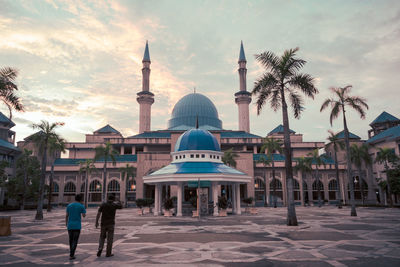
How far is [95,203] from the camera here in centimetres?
6162

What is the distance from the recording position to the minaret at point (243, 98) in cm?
7788

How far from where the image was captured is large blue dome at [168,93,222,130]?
81.2 meters

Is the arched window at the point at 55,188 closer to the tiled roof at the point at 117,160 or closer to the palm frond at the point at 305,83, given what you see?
the tiled roof at the point at 117,160

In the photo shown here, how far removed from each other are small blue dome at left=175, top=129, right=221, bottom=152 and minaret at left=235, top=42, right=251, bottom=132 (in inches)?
1772

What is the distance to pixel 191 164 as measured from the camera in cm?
3256

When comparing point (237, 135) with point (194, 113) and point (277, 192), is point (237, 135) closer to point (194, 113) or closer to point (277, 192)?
point (194, 113)

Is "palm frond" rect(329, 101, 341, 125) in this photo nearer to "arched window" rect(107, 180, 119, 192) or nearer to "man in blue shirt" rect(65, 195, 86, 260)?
"man in blue shirt" rect(65, 195, 86, 260)

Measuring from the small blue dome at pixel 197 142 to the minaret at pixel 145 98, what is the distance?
43.5m

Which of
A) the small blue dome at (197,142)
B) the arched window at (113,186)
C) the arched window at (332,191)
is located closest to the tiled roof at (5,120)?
the arched window at (113,186)

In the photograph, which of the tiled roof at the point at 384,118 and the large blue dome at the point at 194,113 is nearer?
the tiled roof at the point at 384,118

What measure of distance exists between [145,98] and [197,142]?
45.3 metres

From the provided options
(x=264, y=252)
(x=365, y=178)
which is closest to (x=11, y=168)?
(x=264, y=252)

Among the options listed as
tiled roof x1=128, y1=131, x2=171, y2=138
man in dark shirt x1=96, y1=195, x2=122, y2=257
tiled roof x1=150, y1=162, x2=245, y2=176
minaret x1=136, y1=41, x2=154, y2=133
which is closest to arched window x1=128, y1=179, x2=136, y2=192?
tiled roof x1=128, y1=131, x2=171, y2=138

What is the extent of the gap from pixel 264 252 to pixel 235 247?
5.09ft
